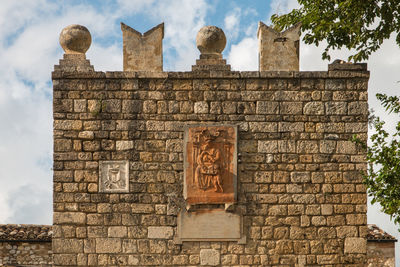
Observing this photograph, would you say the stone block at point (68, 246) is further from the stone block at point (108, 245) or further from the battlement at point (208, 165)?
the stone block at point (108, 245)

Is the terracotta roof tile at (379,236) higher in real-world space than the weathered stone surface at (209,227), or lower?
lower

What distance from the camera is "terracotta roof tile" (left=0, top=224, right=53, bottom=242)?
12.8 m

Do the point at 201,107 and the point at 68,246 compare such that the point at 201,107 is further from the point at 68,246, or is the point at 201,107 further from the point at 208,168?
the point at 68,246

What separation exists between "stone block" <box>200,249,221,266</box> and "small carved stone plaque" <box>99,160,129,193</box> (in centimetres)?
133

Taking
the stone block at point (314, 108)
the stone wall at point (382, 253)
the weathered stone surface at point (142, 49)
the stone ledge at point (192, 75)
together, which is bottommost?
the stone wall at point (382, 253)

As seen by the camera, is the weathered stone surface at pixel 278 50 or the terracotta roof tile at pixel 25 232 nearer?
the weathered stone surface at pixel 278 50

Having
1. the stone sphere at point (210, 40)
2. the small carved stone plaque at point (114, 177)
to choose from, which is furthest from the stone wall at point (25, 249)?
the stone sphere at point (210, 40)

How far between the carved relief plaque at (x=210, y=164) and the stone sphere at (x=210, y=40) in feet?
3.59

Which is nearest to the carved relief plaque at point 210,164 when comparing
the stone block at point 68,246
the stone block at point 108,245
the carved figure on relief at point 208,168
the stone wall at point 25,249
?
the carved figure on relief at point 208,168

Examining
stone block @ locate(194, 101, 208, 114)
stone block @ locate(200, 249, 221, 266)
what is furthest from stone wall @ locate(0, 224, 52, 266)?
stone block @ locate(194, 101, 208, 114)

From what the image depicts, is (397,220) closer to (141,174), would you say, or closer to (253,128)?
(253,128)

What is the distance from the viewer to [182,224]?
27.2ft

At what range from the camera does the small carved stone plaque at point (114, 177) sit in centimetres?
838

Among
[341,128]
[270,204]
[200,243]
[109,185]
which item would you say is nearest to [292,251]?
[270,204]
